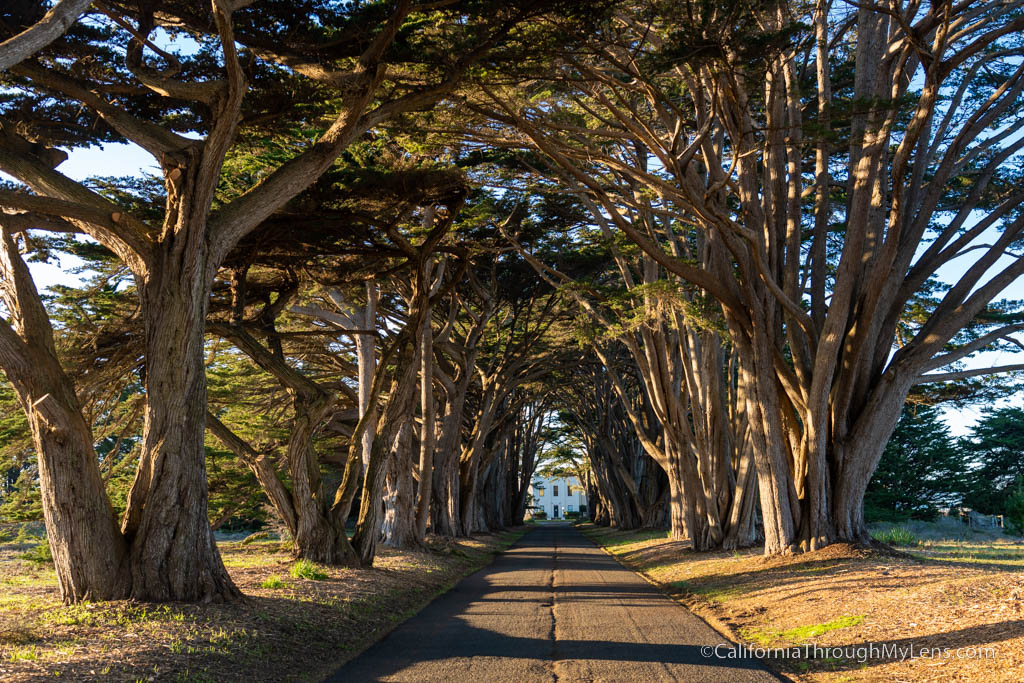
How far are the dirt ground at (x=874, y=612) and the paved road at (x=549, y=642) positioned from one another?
654 millimetres

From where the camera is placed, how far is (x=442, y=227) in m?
14.8

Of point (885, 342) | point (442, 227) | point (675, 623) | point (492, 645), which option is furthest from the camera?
point (442, 227)

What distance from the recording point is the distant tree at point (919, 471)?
43.4 meters

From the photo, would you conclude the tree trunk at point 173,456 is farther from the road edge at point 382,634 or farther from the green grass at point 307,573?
the green grass at point 307,573

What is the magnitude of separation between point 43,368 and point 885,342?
11775 mm

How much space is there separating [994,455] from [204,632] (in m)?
48.8

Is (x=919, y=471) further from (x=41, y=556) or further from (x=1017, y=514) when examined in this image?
(x=41, y=556)

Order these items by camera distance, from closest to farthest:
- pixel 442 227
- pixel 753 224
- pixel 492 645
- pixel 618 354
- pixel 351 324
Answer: pixel 492 645, pixel 753 224, pixel 442 227, pixel 351 324, pixel 618 354

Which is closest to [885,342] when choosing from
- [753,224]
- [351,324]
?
[753,224]

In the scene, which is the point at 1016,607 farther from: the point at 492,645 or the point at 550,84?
Result: the point at 550,84

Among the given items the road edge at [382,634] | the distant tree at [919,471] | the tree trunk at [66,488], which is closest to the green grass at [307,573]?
the road edge at [382,634]

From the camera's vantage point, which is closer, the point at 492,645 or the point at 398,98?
the point at 492,645

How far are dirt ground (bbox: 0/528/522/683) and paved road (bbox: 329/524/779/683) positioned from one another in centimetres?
50

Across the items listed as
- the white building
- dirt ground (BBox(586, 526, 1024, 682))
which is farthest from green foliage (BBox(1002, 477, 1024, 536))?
the white building
